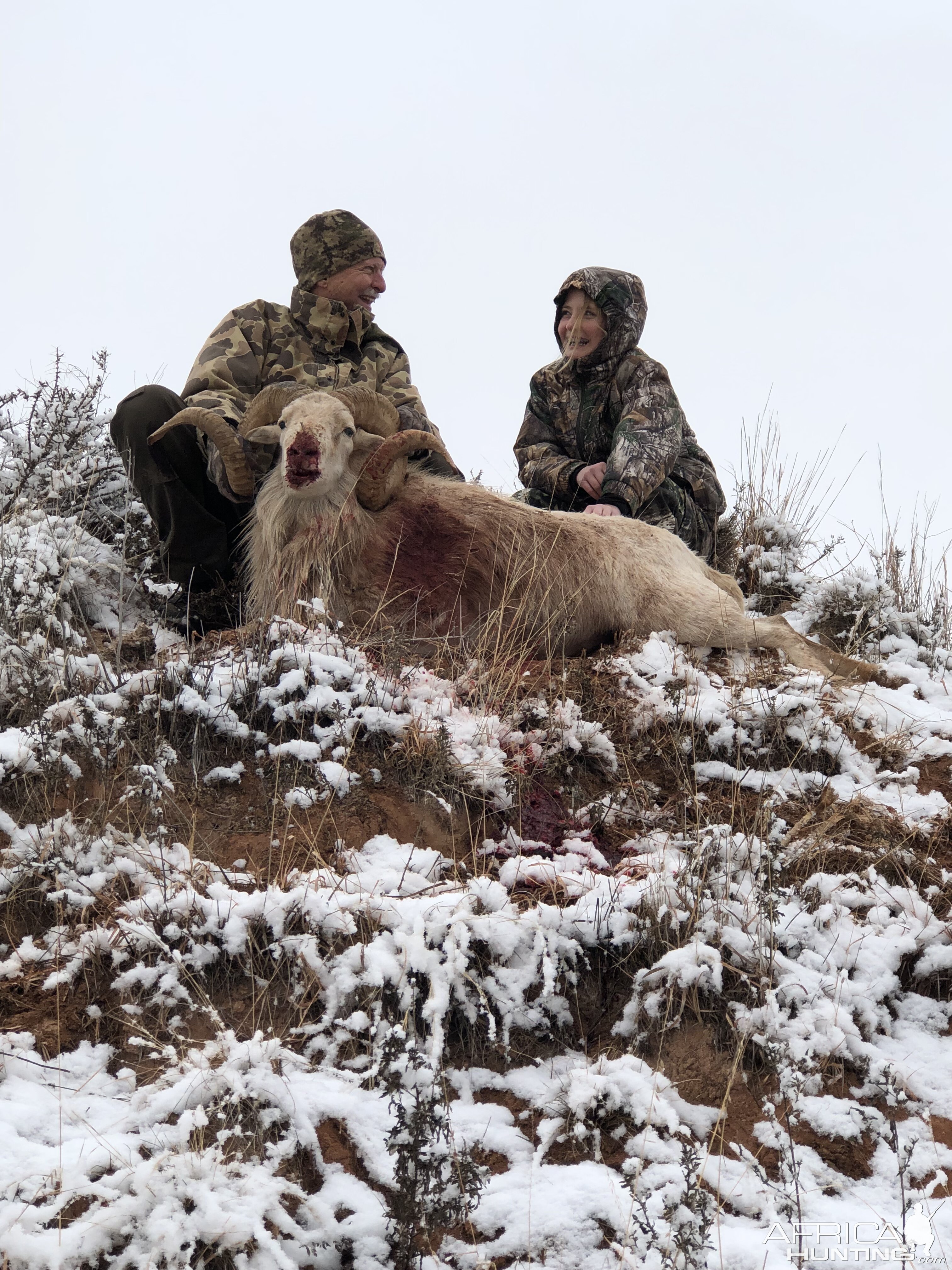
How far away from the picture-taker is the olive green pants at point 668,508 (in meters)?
6.68

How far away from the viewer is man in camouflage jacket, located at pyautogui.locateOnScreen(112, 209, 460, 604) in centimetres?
564

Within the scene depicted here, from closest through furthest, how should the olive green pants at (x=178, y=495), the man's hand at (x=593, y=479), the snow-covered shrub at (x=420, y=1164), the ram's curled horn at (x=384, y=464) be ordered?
1. the snow-covered shrub at (x=420, y=1164)
2. the ram's curled horn at (x=384, y=464)
3. the olive green pants at (x=178, y=495)
4. the man's hand at (x=593, y=479)

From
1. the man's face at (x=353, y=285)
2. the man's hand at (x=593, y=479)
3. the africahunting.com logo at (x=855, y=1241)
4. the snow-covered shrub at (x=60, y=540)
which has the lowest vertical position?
the africahunting.com logo at (x=855, y=1241)

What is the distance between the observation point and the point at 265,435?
5488 mm

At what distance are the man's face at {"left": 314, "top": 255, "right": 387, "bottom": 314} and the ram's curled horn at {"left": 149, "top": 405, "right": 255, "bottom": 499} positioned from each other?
124 centimetres

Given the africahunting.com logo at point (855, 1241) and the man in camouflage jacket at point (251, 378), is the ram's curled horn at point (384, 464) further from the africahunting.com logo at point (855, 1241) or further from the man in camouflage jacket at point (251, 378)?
the africahunting.com logo at point (855, 1241)

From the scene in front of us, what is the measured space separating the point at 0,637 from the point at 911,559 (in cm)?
568

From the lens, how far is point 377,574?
5371 mm

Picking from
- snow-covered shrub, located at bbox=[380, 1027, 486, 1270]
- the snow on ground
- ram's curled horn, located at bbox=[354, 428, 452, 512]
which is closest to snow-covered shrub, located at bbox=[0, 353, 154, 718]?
the snow on ground

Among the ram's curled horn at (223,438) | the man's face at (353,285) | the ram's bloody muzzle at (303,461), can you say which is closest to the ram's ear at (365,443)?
the ram's bloody muzzle at (303,461)

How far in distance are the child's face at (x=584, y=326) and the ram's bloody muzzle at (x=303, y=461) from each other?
7.60 feet

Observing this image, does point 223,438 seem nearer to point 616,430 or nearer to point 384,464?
point 384,464

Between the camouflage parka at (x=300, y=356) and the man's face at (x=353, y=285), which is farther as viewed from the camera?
the man's face at (x=353, y=285)

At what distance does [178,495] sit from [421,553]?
1325 mm
